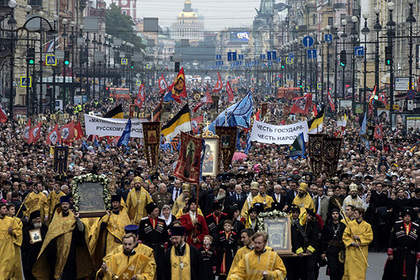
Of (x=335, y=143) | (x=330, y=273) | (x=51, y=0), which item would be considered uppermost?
(x=51, y=0)

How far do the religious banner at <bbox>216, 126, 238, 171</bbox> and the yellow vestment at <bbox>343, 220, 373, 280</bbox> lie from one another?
7866 millimetres

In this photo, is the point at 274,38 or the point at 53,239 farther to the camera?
the point at 274,38

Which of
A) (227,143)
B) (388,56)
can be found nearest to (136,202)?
(227,143)

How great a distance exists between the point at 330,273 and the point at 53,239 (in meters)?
4.13

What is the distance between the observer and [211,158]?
21.9 m

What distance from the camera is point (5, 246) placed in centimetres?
1478

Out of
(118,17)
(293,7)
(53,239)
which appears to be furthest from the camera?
(293,7)

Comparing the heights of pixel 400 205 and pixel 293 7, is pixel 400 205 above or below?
below

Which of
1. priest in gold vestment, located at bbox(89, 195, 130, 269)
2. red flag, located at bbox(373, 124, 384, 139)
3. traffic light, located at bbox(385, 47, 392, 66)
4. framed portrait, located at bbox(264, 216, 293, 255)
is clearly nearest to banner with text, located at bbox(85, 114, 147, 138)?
priest in gold vestment, located at bbox(89, 195, 130, 269)

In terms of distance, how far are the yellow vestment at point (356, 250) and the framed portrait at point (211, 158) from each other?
21.3ft

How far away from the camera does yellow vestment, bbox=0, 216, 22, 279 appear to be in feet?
48.2

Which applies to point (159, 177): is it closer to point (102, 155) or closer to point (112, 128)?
point (112, 128)

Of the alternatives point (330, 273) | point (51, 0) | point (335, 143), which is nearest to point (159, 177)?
point (335, 143)

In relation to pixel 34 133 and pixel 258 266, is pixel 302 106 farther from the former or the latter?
pixel 258 266
